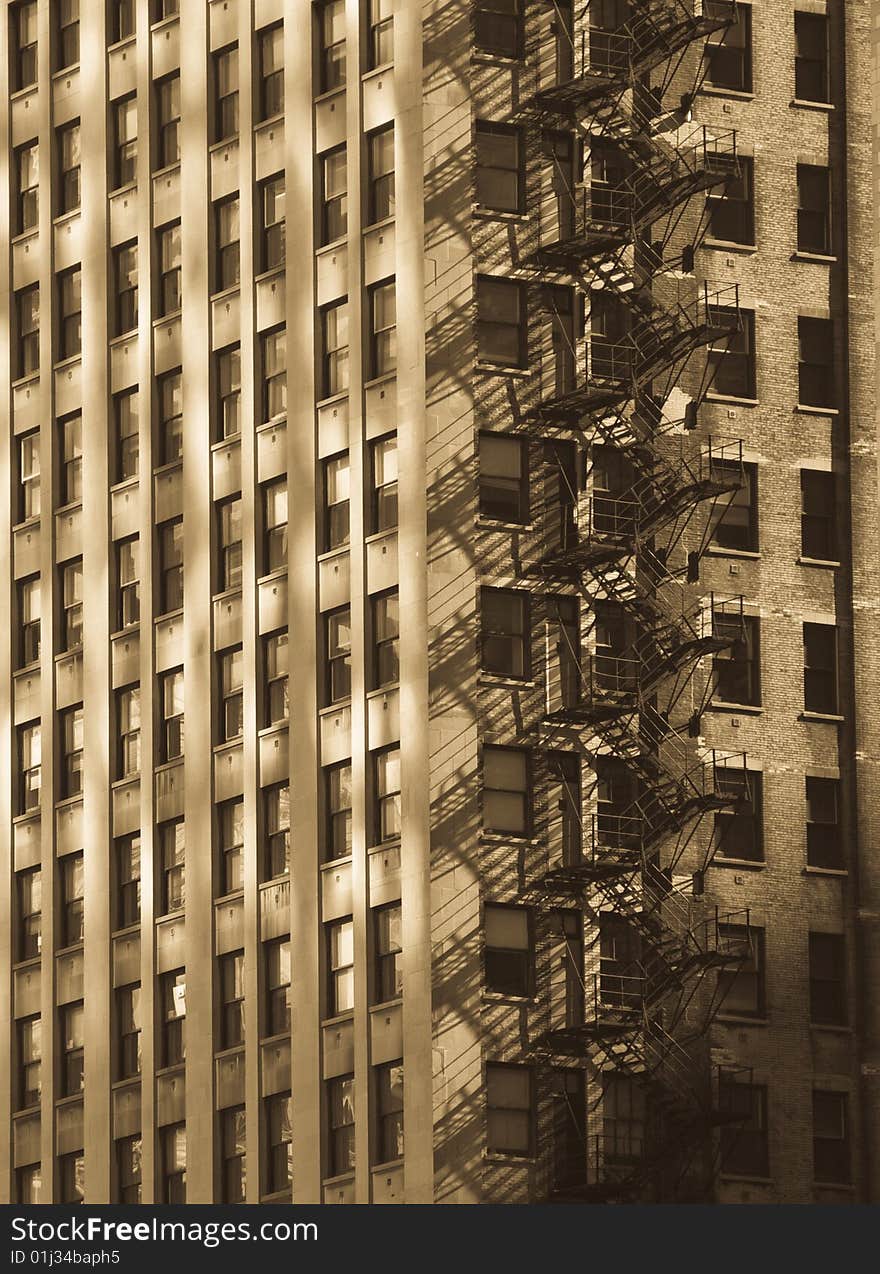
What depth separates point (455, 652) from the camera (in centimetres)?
10738

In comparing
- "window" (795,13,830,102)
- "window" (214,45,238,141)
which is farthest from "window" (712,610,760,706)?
"window" (214,45,238,141)

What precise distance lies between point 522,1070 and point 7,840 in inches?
814

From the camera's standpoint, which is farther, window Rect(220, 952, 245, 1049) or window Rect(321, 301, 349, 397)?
window Rect(220, 952, 245, 1049)

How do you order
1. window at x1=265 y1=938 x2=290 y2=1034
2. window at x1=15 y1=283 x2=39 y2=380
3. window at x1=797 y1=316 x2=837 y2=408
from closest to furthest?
window at x1=265 y1=938 x2=290 y2=1034, window at x1=797 y1=316 x2=837 y2=408, window at x1=15 y1=283 x2=39 y2=380

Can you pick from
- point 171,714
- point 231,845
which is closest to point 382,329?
point 171,714

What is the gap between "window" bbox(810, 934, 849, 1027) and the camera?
110m

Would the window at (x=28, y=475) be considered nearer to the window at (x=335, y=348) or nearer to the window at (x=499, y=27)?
the window at (x=335, y=348)

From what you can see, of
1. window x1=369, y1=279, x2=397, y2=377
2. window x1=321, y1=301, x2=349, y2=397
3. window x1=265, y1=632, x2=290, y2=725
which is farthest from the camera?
window x1=265, y1=632, x2=290, y2=725

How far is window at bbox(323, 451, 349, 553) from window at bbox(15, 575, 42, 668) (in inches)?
512

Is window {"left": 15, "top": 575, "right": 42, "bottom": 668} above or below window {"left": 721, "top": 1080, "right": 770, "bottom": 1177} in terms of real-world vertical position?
above

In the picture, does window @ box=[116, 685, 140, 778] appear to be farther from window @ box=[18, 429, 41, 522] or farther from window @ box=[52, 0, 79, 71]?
window @ box=[52, 0, 79, 71]

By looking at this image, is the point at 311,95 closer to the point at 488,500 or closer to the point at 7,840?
the point at 488,500

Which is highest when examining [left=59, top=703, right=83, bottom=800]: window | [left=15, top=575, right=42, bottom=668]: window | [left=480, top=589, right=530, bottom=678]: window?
[left=15, top=575, right=42, bottom=668]: window

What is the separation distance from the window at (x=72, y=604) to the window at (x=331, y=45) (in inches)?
585
